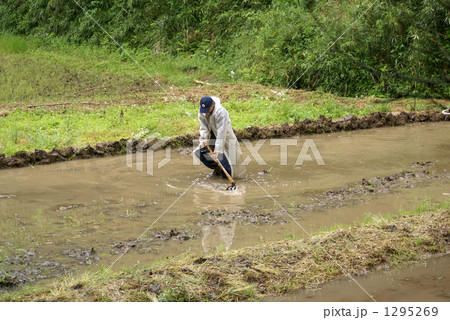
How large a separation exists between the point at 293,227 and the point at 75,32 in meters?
16.0

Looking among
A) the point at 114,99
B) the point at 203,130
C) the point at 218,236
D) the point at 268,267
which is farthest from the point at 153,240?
the point at 114,99

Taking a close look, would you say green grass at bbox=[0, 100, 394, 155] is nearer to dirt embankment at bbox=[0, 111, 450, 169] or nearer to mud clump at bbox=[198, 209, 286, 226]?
dirt embankment at bbox=[0, 111, 450, 169]

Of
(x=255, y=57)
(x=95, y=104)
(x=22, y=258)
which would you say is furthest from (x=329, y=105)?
(x=22, y=258)

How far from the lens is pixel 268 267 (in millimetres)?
4332

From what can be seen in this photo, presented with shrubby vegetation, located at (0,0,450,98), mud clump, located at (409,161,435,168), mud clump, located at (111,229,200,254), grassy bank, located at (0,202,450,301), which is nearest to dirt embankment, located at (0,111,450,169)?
shrubby vegetation, located at (0,0,450,98)

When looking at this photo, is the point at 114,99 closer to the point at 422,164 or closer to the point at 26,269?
the point at 422,164

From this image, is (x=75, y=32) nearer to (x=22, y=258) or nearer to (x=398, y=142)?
(x=398, y=142)

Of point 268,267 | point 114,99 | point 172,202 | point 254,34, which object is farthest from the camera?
point 254,34

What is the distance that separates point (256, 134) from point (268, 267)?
19.0 ft

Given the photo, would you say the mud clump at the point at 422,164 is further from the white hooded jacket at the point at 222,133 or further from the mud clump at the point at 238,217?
the mud clump at the point at 238,217

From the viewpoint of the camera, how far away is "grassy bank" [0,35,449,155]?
998 centimetres

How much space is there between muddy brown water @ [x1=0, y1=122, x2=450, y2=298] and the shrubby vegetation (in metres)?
3.05

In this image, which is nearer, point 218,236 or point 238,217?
point 218,236

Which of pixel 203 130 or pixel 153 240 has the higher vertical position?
pixel 203 130
